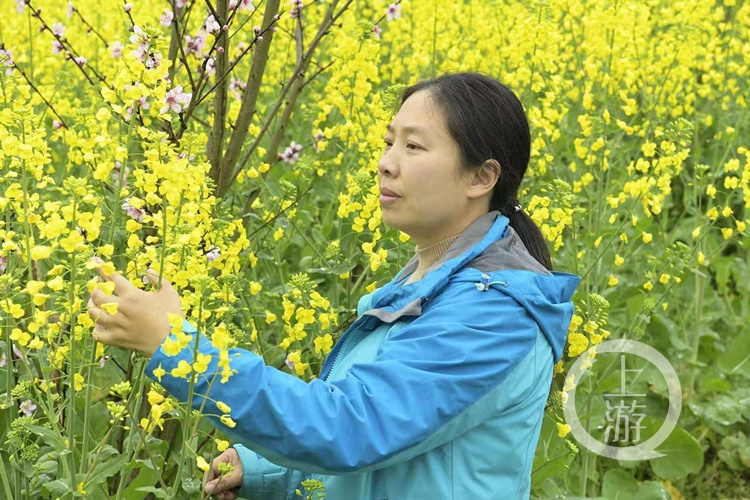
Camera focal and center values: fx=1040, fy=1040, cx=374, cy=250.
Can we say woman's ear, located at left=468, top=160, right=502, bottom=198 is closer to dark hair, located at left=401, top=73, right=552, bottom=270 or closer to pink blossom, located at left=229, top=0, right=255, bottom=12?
dark hair, located at left=401, top=73, right=552, bottom=270

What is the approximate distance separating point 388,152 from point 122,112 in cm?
51

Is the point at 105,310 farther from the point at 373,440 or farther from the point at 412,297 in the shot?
the point at 412,297

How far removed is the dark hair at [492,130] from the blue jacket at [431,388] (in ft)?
0.35

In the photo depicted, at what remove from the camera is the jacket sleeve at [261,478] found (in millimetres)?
2184

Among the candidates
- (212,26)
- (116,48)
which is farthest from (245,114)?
(116,48)

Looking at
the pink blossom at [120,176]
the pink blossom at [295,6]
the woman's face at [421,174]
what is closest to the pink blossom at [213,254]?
the pink blossom at [120,176]

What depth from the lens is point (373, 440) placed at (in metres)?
1.69

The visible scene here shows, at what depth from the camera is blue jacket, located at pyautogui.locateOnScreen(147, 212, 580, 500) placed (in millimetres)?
1664

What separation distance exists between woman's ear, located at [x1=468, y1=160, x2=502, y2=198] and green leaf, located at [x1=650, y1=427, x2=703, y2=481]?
6.82ft

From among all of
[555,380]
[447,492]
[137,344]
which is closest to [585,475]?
[555,380]

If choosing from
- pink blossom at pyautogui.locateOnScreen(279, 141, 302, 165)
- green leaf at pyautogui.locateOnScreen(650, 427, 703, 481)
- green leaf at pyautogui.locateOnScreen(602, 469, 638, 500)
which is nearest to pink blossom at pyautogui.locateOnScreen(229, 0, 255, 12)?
pink blossom at pyautogui.locateOnScreen(279, 141, 302, 165)

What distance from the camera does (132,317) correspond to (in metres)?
1.62

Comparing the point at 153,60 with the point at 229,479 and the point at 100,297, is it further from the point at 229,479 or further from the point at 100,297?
the point at 229,479

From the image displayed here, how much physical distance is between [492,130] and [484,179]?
10 centimetres
